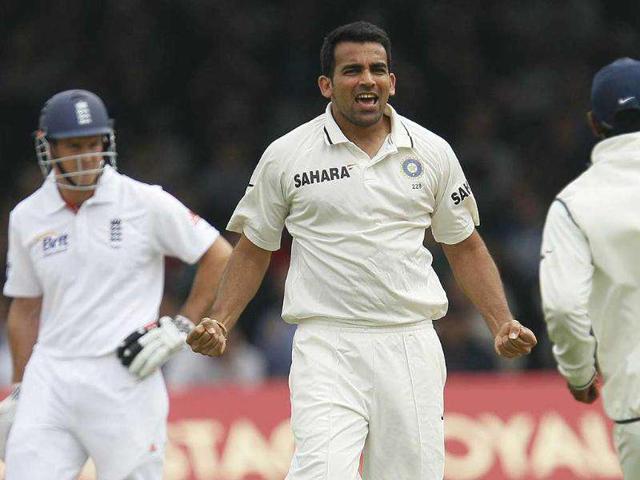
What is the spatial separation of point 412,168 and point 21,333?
203 centimetres

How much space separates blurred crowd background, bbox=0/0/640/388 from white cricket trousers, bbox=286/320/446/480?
6.76 meters

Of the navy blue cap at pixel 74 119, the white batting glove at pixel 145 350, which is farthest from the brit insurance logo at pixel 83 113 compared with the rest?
the white batting glove at pixel 145 350

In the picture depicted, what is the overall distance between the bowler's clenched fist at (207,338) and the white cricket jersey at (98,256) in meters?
0.88

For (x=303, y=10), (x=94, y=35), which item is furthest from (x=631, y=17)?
(x=94, y=35)

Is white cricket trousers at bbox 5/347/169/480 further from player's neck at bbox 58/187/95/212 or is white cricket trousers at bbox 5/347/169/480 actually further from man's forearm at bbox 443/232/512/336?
man's forearm at bbox 443/232/512/336

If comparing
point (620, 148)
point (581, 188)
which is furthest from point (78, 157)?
point (620, 148)

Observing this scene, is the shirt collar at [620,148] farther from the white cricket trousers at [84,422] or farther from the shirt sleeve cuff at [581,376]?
the white cricket trousers at [84,422]

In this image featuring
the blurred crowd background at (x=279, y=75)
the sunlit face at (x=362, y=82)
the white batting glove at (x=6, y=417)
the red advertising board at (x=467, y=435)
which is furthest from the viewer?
the blurred crowd background at (x=279, y=75)

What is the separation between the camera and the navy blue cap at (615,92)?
541 centimetres

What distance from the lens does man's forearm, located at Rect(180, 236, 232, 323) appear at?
6.58 meters

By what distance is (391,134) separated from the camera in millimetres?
5629

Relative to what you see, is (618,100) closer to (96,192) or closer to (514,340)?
(514,340)

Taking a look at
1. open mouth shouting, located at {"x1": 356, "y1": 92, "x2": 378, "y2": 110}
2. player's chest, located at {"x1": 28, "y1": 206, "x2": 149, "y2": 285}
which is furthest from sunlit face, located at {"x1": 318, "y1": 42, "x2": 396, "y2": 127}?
player's chest, located at {"x1": 28, "y1": 206, "x2": 149, "y2": 285}

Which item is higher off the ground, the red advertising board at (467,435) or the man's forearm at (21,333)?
the man's forearm at (21,333)
